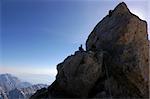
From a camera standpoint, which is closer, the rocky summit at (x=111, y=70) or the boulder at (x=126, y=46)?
the rocky summit at (x=111, y=70)

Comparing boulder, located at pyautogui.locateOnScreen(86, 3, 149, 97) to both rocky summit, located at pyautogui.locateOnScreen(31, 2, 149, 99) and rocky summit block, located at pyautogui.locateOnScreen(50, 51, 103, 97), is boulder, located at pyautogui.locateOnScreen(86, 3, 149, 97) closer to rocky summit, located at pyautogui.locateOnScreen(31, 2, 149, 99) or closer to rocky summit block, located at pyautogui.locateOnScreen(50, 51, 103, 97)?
rocky summit, located at pyautogui.locateOnScreen(31, 2, 149, 99)

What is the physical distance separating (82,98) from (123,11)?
19.1 m

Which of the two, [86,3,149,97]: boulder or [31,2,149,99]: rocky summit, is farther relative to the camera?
[86,3,149,97]: boulder

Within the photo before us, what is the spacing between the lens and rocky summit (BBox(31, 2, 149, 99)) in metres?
37.6

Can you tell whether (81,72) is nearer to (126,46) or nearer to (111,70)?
(111,70)

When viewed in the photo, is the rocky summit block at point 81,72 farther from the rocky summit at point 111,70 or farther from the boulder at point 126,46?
the boulder at point 126,46

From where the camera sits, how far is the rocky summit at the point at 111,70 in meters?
37.6

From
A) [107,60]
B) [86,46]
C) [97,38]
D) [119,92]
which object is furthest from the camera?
[86,46]

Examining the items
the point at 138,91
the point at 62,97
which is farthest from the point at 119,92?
the point at 62,97

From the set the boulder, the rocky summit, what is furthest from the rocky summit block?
the boulder

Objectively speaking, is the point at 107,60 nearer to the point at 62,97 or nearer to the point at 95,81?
the point at 95,81

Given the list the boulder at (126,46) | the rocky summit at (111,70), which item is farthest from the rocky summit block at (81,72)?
the boulder at (126,46)

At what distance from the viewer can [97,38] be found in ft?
147

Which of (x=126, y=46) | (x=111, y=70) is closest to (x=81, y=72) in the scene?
(x=111, y=70)
